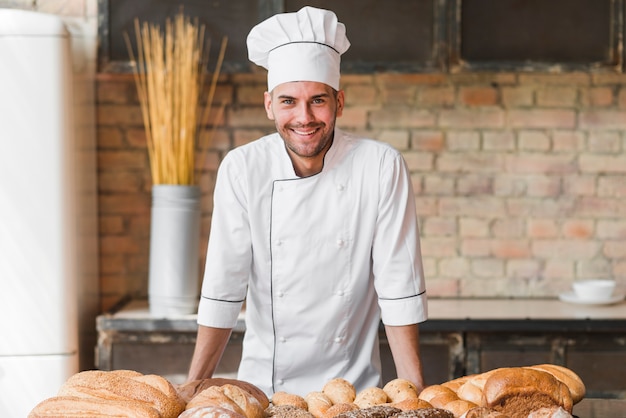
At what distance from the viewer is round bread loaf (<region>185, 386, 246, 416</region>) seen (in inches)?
48.3

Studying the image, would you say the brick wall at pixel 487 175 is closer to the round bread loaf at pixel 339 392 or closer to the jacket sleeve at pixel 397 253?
the jacket sleeve at pixel 397 253

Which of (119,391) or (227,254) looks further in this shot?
(227,254)

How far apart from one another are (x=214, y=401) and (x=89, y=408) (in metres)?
0.20

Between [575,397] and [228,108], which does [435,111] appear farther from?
[575,397]

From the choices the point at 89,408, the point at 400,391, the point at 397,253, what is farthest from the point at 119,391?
the point at 397,253

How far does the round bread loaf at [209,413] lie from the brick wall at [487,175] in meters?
2.16

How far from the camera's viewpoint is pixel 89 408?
4.03 feet

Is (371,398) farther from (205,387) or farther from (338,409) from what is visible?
(205,387)

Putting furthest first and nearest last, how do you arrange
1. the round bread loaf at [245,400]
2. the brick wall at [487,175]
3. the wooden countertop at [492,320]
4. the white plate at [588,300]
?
the brick wall at [487,175]
the white plate at [588,300]
the wooden countertop at [492,320]
the round bread loaf at [245,400]

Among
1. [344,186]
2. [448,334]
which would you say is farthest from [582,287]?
[344,186]

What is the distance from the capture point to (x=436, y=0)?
9.89 ft

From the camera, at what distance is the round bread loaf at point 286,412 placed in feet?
4.14

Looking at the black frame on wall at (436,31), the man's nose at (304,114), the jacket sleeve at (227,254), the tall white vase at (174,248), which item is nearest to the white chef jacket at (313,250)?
the jacket sleeve at (227,254)

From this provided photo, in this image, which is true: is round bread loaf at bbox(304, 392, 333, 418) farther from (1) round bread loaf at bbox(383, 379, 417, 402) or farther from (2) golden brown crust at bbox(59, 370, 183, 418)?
(2) golden brown crust at bbox(59, 370, 183, 418)
